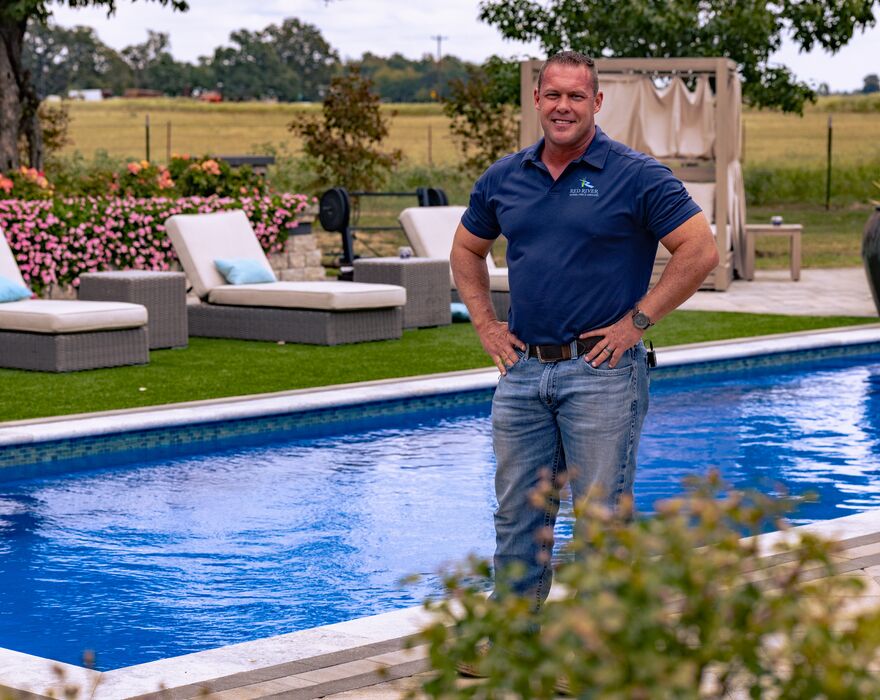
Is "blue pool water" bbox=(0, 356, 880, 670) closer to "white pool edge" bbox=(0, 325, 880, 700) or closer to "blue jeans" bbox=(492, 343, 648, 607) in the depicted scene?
"white pool edge" bbox=(0, 325, 880, 700)

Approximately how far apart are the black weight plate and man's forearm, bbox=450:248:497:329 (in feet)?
31.8

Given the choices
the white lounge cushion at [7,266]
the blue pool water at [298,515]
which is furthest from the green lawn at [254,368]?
the blue pool water at [298,515]

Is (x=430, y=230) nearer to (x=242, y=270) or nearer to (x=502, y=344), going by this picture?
(x=242, y=270)

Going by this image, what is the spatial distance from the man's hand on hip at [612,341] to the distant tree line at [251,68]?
211 feet

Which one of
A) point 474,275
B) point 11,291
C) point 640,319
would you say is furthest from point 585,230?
point 11,291

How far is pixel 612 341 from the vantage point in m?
3.72

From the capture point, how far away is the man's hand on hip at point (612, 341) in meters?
3.72

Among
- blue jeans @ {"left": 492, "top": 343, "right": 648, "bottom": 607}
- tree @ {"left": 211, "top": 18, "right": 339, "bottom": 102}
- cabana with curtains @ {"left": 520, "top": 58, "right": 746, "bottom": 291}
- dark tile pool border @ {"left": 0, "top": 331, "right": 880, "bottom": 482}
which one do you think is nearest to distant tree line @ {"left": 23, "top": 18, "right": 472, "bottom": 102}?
tree @ {"left": 211, "top": 18, "right": 339, "bottom": 102}

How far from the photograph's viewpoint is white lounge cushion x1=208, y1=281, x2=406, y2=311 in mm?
11227

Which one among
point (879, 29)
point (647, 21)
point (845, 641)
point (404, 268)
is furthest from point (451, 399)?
point (879, 29)

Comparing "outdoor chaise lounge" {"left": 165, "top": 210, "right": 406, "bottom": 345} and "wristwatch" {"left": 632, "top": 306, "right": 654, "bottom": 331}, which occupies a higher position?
"wristwatch" {"left": 632, "top": 306, "right": 654, "bottom": 331}

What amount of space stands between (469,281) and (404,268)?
8.02 metres

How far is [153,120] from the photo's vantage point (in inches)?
2314

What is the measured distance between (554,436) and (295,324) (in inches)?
302
